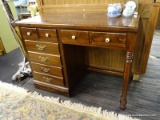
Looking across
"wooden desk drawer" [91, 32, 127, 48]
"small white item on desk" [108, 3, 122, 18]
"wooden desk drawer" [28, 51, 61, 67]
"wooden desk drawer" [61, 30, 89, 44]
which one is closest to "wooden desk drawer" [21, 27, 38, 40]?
"wooden desk drawer" [28, 51, 61, 67]

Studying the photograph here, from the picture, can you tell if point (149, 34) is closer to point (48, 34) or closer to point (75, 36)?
point (75, 36)

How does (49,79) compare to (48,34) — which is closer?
(48,34)

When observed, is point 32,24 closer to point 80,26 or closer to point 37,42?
point 37,42

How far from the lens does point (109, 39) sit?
40.1 inches

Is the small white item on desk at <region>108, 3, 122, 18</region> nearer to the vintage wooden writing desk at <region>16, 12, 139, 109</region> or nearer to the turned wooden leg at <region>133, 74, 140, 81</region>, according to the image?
the vintage wooden writing desk at <region>16, 12, 139, 109</region>

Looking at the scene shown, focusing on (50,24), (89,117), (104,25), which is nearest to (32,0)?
(50,24)

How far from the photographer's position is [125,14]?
118cm

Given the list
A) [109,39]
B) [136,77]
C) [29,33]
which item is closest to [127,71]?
[109,39]

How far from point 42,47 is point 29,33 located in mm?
172

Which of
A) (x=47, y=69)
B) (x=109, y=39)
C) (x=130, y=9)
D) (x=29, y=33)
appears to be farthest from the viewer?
(x=47, y=69)

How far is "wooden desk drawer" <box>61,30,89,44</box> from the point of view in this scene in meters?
1.09

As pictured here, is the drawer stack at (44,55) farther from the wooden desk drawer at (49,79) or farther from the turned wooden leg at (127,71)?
the turned wooden leg at (127,71)

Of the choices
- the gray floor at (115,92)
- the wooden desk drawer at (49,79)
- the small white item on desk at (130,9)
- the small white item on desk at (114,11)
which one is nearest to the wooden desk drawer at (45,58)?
the wooden desk drawer at (49,79)

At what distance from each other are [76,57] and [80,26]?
21.6 inches
